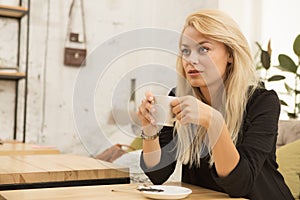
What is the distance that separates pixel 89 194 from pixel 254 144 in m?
0.46

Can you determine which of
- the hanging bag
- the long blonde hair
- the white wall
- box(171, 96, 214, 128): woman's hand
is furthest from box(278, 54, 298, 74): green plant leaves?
box(171, 96, 214, 128): woman's hand

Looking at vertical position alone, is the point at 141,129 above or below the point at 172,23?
below

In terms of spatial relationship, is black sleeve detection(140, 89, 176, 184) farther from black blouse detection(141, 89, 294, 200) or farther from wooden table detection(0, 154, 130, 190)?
wooden table detection(0, 154, 130, 190)

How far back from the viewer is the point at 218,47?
1.33m

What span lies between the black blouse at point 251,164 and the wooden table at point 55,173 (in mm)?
209

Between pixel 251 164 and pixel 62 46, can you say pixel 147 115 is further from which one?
pixel 62 46

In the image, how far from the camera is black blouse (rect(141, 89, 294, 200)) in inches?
46.3

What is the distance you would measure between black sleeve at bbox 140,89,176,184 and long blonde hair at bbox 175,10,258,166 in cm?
4

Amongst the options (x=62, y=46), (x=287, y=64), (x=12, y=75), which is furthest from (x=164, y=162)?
(x=62, y=46)

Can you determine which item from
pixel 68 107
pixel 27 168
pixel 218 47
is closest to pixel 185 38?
pixel 218 47

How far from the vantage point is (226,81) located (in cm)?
142

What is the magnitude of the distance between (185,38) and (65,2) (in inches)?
90.3

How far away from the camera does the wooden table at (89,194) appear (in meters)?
1.04

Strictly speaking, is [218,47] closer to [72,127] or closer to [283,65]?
[283,65]
